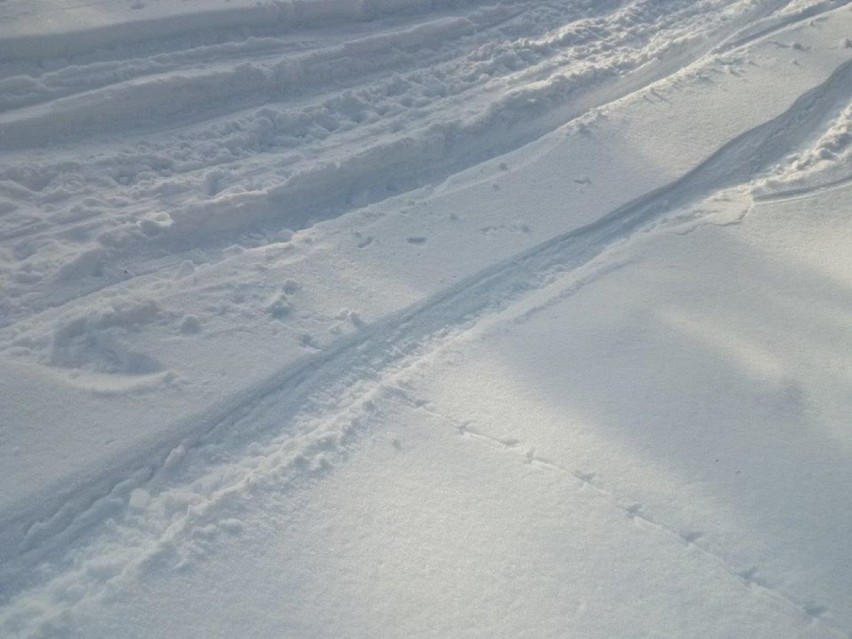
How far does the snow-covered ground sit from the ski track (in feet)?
0.05

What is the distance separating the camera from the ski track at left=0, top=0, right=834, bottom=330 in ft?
10.2

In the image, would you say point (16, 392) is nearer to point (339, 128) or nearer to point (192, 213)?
point (192, 213)

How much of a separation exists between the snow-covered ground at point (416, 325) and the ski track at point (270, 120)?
0.05ft

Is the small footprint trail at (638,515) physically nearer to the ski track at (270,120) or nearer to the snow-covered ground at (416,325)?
the snow-covered ground at (416,325)

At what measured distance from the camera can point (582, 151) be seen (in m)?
3.80

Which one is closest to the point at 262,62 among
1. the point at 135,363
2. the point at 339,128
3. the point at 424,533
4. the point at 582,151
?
the point at 339,128

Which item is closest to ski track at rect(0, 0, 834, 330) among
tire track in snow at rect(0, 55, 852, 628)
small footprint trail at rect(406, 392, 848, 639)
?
tire track in snow at rect(0, 55, 852, 628)

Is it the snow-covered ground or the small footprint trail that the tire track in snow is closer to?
the snow-covered ground

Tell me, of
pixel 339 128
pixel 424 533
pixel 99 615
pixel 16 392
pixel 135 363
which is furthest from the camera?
pixel 339 128

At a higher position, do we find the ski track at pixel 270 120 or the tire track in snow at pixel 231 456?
the ski track at pixel 270 120

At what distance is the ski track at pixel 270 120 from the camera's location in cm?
311

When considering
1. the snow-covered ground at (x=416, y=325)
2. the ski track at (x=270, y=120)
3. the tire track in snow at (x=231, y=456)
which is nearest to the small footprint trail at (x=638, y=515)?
the snow-covered ground at (x=416, y=325)

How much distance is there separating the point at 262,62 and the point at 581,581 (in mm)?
2779

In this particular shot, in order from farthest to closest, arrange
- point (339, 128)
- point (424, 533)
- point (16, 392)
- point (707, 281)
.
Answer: point (339, 128) < point (707, 281) < point (16, 392) < point (424, 533)
